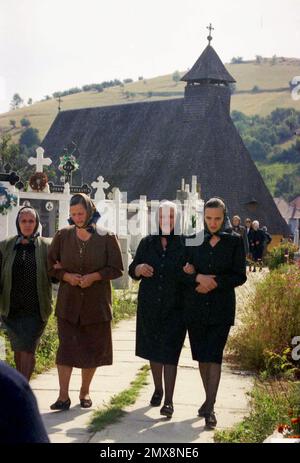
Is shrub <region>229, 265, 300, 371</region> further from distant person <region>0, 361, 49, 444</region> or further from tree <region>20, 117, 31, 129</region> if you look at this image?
tree <region>20, 117, 31, 129</region>

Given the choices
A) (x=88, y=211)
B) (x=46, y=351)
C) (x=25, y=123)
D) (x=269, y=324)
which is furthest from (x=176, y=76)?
(x=88, y=211)

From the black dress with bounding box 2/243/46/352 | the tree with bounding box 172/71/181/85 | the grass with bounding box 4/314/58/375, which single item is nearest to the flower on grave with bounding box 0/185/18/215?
the grass with bounding box 4/314/58/375

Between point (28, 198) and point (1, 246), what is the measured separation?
5.77 m

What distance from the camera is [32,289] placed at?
721cm

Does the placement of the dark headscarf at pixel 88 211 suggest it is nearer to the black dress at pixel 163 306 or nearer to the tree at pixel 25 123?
the black dress at pixel 163 306

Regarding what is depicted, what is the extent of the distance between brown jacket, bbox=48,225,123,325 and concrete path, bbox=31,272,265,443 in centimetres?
74

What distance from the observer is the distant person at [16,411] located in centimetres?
190

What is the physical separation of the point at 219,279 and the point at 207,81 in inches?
1928

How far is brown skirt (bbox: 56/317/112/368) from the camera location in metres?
7.17

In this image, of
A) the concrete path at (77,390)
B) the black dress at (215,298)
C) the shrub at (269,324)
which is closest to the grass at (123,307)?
the concrete path at (77,390)

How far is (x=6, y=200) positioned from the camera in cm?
973

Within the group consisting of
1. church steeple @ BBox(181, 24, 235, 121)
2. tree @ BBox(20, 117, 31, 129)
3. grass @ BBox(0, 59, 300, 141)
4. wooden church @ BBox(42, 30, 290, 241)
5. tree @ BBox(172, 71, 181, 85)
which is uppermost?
tree @ BBox(172, 71, 181, 85)
